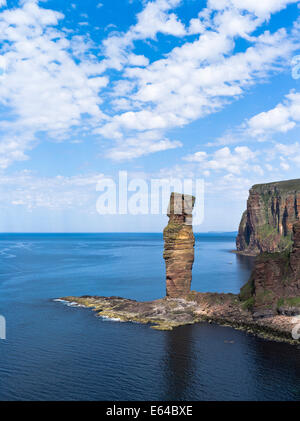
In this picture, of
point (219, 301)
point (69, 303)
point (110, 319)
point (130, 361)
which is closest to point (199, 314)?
point (219, 301)

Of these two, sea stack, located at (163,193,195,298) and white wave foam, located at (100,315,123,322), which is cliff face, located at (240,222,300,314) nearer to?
sea stack, located at (163,193,195,298)

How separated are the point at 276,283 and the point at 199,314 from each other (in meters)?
19.9

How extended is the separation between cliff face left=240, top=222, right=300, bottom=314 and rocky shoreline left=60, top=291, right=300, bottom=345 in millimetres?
2516

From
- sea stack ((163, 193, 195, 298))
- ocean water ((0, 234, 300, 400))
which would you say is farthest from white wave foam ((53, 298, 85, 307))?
sea stack ((163, 193, 195, 298))

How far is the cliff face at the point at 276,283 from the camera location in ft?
250

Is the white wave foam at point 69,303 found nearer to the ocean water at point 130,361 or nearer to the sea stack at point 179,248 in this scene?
the ocean water at point 130,361

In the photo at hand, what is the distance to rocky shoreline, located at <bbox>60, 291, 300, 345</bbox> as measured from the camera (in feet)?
233

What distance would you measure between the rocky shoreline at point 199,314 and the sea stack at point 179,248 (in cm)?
346

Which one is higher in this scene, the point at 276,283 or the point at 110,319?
the point at 276,283

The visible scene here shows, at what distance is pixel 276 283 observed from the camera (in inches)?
3155

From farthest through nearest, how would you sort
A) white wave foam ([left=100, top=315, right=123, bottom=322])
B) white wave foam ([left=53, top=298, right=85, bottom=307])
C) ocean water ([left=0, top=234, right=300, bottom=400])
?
white wave foam ([left=53, top=298, right=85, bottom=307]) → white wave foam ([left=100, top=315, right=123, bottom=322]) → ocean water ([left=0, top=234, right=300, bottom=400])

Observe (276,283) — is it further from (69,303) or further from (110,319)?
(69,303)
